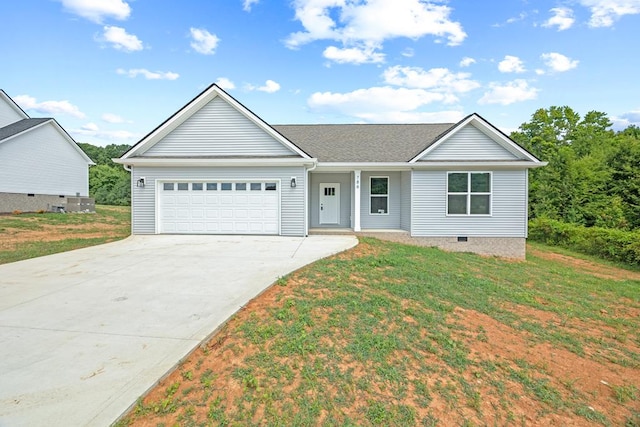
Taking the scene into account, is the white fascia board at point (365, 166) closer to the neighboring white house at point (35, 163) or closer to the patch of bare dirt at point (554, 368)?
the patch of bare dirt at point (554, 368)

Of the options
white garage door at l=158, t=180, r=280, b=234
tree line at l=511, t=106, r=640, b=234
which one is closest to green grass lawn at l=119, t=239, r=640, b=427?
white garage door at l=158, t=180, r=280, b=234

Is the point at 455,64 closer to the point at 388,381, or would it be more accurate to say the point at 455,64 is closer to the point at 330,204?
the point at 330,204

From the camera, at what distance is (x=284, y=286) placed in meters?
5.72

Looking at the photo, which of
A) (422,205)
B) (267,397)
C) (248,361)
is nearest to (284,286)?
(248,361)

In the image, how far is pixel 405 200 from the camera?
44.5ft

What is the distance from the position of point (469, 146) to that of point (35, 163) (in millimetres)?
26362

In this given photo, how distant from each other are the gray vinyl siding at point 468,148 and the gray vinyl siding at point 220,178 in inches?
208

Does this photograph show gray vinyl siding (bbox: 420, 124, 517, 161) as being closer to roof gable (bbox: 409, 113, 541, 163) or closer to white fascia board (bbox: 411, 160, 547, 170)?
roof gable (bbox: 409, 113, 541, 163)

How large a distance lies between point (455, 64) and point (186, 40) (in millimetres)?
14685

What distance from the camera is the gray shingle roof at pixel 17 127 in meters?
19.9

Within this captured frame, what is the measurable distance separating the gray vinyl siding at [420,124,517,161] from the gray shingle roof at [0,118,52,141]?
24.5m

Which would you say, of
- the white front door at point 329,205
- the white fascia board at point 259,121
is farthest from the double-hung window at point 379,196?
the white fascia board at point 259,121

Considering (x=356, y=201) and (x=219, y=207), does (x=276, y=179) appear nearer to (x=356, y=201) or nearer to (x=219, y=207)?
(x=219, y=207)

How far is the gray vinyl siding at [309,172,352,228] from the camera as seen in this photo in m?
14.4
